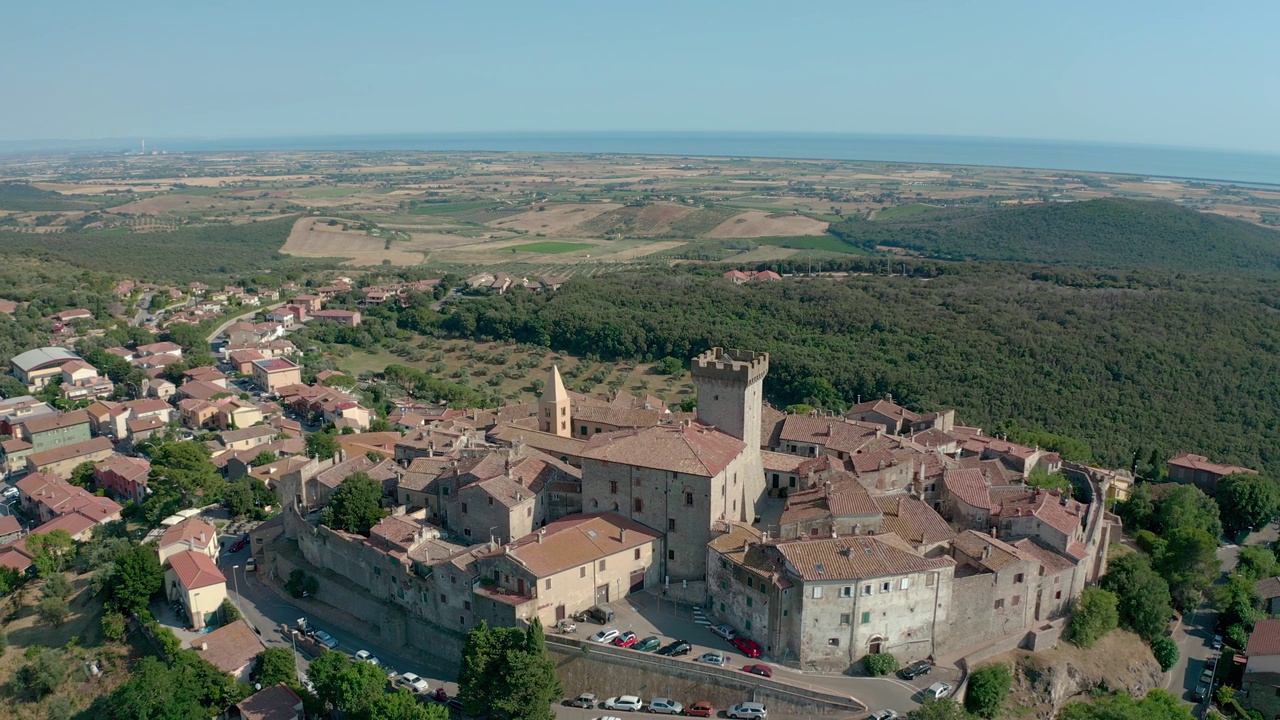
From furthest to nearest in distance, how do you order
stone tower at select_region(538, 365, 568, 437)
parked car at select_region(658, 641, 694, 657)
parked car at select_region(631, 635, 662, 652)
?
stone tower at select_region(538, 365, 568, 437) → parked car at select_region(631, 635, 662, 652) → parked car at select_region(658, 641, 694, 657)

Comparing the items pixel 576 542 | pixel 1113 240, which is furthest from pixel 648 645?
pixel 1113 240

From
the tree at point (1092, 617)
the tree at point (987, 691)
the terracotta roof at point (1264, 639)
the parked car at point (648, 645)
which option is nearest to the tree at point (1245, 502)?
the terracotta roof at point (1264, 639)

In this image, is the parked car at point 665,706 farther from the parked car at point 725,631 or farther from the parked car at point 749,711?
the parked car at point 725,631

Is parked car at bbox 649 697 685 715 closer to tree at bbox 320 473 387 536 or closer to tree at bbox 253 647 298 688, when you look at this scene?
tree at bbox 253 647 298 688

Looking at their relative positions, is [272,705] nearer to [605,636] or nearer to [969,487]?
[605,636]

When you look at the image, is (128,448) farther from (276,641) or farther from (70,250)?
(70,250)

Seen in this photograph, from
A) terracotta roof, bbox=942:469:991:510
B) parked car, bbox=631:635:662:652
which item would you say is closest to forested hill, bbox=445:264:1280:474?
terracotta roof, bbox=942:469:991:510
